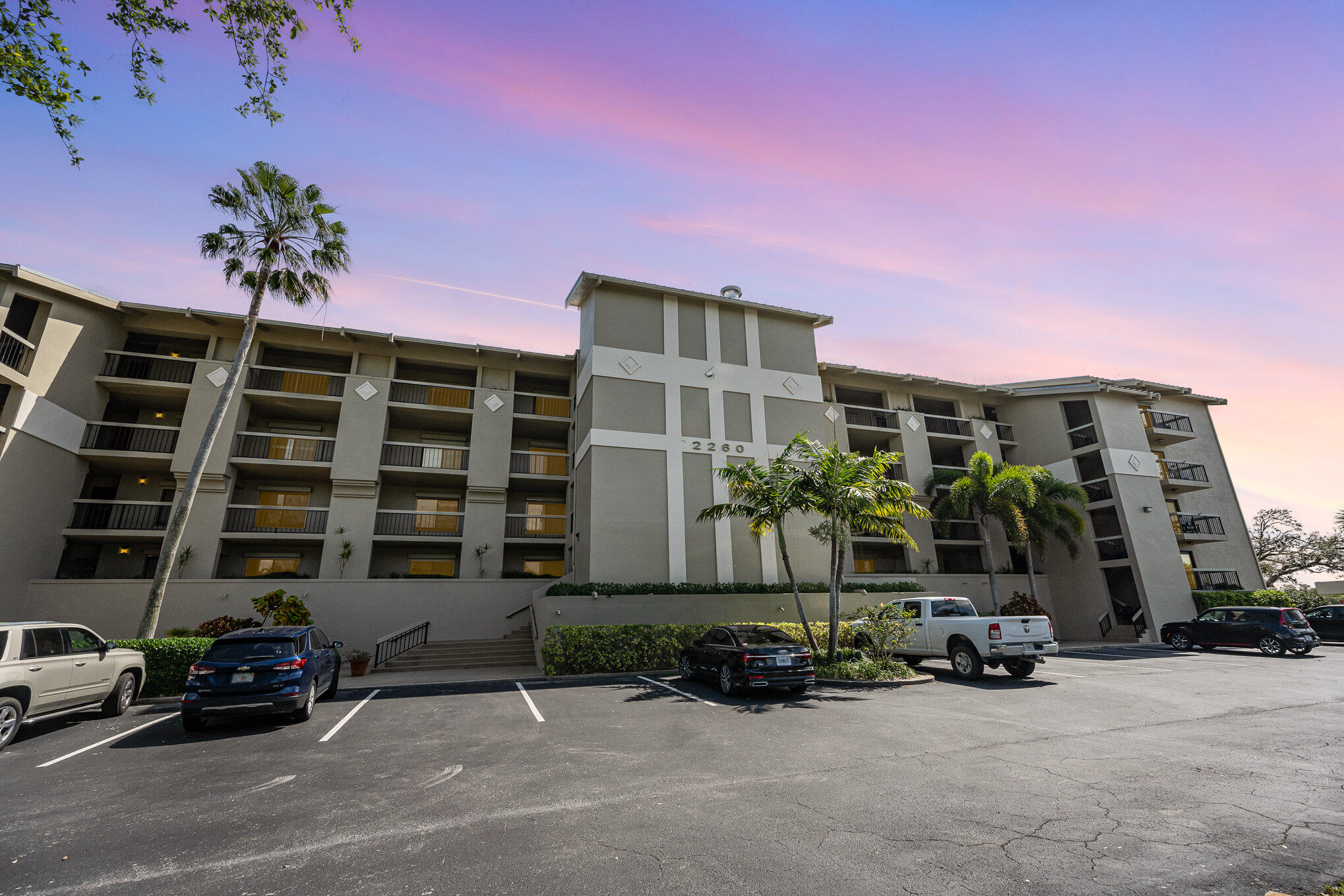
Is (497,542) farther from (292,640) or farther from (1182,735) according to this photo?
(1182,735)

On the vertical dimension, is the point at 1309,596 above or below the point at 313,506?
below

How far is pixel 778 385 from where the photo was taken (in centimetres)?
2314

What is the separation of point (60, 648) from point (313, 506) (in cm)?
1438

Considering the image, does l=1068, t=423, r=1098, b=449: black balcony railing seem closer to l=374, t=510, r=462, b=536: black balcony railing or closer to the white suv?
l=374, t=510, r=462, b=536: black balcony railing

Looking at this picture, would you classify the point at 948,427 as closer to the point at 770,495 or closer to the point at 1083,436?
the point at 1083,436

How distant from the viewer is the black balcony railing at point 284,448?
2198 centimetres

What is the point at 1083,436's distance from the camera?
28891 millimetres

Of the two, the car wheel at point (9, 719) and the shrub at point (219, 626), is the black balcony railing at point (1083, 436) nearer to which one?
the shrub at point (219, 626)

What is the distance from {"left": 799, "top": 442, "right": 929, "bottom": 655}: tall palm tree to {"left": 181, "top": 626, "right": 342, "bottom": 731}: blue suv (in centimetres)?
1228

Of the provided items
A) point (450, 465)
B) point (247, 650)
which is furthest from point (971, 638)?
point (450, 465)

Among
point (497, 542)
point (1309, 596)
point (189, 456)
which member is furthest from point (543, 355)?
point (1309, 596)

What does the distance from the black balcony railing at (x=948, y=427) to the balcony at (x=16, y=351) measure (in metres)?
37.0

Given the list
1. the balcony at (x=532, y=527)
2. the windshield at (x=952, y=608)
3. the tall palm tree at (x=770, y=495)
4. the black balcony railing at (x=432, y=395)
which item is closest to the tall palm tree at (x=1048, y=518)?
the windshield at (x=952, y=608)

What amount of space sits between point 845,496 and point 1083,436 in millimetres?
21391
